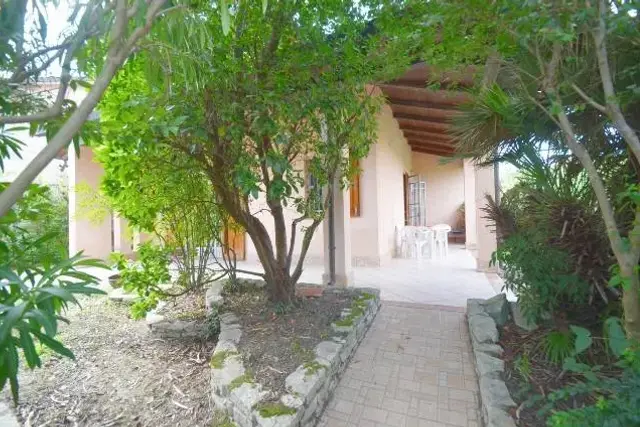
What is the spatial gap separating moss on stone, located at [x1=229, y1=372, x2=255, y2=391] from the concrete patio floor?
2.58 m

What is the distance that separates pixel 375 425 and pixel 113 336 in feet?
9.71

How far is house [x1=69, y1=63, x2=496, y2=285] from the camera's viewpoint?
492 cm

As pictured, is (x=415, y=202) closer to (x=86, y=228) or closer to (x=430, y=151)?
(x=430, y=151)

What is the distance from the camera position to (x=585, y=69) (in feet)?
6.34

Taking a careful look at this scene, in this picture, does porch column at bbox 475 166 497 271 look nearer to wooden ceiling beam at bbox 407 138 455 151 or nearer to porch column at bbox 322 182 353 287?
porch column at bbox 322 182 353 287

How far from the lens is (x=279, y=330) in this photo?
2.89 m

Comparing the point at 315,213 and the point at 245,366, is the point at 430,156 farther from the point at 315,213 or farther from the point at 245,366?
the point at 245,366

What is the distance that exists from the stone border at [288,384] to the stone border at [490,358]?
40.9 inches

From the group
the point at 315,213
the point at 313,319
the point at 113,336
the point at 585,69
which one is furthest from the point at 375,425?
the point at 113,336

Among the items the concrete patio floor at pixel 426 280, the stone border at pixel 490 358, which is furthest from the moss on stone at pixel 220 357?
the concrete patio floor at pixel 426 280

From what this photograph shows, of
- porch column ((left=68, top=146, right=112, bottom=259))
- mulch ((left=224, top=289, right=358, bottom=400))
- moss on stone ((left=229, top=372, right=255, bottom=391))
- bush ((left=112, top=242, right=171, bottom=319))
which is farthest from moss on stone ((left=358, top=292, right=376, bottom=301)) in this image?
porch column ((left=68, top=146, right=112, bottom=259))

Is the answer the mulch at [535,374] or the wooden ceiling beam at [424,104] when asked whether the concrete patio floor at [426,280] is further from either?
the wooden ceiling beam at [424,104]

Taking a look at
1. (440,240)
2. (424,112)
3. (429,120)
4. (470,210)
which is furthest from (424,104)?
(470,210)

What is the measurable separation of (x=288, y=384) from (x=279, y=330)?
0.85 metres
